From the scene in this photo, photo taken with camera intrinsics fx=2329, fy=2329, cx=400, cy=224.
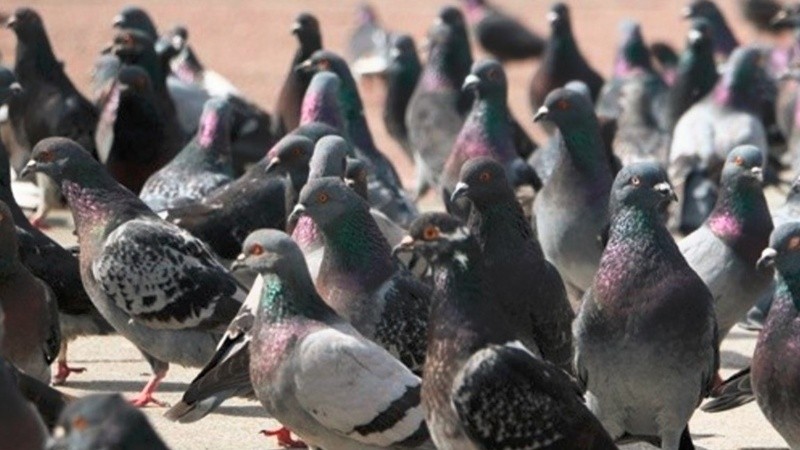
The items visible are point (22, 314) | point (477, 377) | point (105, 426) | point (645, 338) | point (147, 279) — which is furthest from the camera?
point (147, 279)

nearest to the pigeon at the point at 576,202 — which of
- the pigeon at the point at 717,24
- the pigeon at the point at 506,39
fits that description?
the pigeon at the point at 717,24

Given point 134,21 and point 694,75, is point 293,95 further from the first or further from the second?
point 694,75

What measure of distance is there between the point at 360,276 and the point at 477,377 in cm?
157

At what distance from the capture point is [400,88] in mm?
18234

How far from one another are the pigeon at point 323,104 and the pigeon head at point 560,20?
547 cm

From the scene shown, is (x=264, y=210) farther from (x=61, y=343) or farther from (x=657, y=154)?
(x=657, y=154)

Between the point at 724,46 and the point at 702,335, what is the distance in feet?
40.7

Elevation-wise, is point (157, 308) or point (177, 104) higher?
point (157, 308)

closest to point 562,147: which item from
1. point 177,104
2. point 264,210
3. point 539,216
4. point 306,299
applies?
point 539,216

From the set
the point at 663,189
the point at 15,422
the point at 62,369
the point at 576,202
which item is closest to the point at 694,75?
the point at 576,202

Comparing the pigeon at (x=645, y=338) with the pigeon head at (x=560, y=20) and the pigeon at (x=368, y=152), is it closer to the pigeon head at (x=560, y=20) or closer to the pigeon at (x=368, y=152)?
the pigeon at (x=368, y=152)

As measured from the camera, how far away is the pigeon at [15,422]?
7.04 meters

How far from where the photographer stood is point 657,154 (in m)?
16.5

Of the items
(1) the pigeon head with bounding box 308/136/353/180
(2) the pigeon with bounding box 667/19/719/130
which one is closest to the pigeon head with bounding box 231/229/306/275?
(1) the pigeon head with bounding box 308/136/353/180
